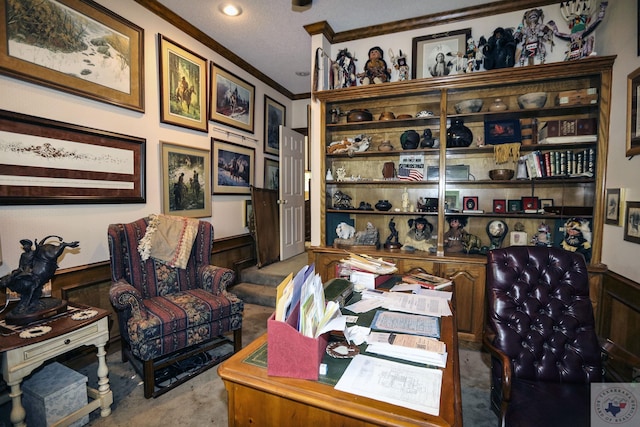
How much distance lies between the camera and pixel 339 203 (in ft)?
11.5

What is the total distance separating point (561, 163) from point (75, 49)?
406 cm

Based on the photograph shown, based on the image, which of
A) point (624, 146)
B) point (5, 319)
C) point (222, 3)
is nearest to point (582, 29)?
point (624, 146)

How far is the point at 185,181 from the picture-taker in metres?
3.30

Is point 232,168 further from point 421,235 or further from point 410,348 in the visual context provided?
point 410,348

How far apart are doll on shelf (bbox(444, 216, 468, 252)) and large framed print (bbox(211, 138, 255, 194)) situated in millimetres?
2658

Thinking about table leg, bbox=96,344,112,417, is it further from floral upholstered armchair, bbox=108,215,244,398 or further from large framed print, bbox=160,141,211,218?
large framed print, bbox=160,141,211,218

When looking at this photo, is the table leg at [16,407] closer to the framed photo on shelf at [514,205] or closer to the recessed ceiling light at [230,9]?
the recessed ceiling light at [230,9]

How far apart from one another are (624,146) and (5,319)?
4115mm

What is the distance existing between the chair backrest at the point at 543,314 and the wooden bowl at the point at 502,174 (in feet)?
4.17

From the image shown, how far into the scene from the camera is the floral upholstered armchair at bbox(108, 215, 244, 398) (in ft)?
6.66

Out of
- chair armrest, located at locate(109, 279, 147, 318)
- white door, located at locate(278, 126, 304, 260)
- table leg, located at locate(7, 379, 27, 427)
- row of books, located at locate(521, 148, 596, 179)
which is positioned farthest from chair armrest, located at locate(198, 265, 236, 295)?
row of books, located at locate(521, 148, 596, 179)

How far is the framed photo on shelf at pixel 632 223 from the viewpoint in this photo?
189 cm

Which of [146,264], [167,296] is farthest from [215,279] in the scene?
[146,264]

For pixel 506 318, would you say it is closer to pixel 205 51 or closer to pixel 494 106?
pixel 494 106
